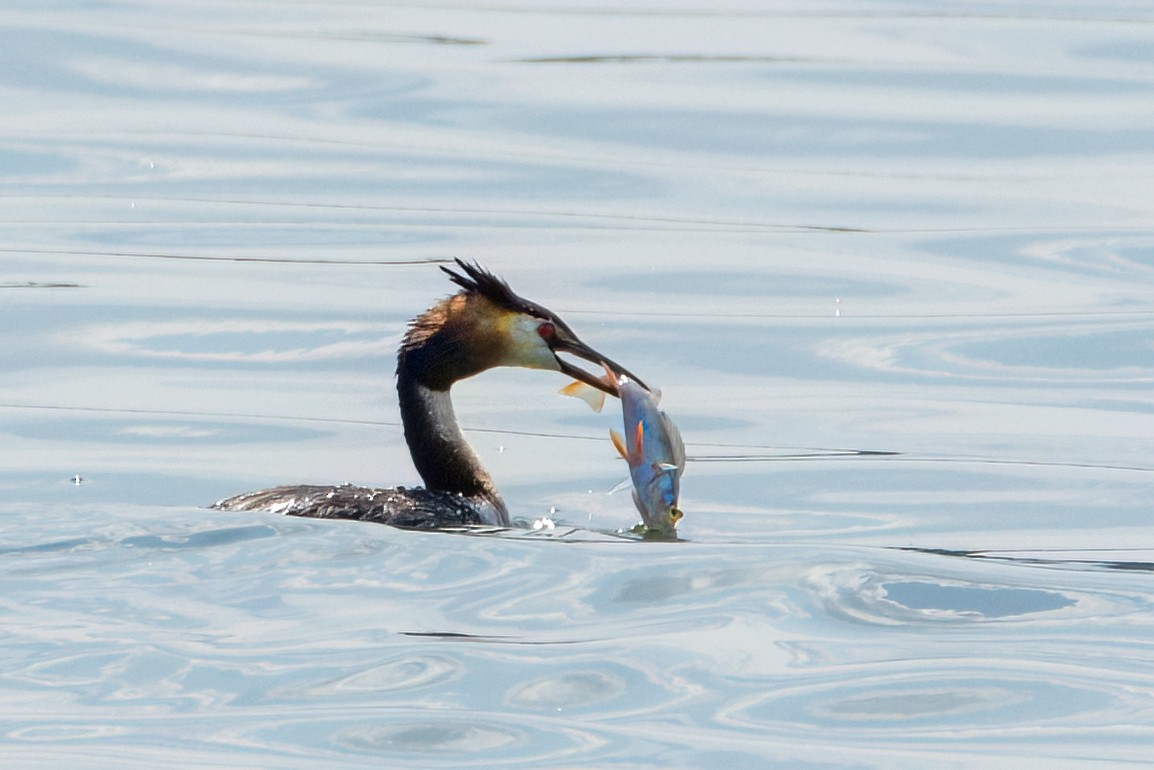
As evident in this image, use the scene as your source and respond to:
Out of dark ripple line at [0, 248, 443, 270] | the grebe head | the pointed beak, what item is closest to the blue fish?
the pointed beak

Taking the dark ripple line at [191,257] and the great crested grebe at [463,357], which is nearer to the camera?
the great crested grebe at [463,357]

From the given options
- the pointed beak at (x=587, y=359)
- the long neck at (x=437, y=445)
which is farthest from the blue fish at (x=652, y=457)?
the long neck at (x=437, y=445)

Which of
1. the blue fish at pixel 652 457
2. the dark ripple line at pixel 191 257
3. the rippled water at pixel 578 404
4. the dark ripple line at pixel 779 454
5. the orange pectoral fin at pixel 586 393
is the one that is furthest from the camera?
the dark ripple line at pixel 191 257

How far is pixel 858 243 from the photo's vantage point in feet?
47.9

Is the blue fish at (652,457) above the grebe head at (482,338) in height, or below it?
below

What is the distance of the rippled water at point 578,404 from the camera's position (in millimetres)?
6191

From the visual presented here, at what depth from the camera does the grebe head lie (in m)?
9.06

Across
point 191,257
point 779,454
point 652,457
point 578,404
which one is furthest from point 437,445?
point 191,257

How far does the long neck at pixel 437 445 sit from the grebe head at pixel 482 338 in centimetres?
7

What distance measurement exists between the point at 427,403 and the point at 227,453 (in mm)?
1533

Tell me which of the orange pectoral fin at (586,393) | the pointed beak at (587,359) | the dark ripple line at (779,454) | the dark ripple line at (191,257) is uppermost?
the dark ripple line at (191,257)

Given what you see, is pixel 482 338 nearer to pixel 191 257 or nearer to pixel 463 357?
pixel 463 357

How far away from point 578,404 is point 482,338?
7.82 feet

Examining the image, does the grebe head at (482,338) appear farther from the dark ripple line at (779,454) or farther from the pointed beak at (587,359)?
the dark ripple line at (779,454)
